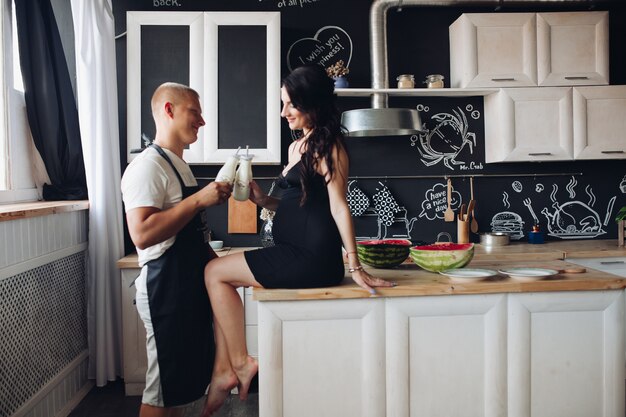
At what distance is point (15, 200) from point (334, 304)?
2025 mm

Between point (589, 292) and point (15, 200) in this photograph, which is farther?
point (15, 200)

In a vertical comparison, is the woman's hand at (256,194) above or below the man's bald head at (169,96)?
below

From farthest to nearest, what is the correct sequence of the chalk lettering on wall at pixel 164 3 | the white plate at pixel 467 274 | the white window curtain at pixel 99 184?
the chalk lettering on wall at pixel 164 3 < the white window curtain at pixel 99 184 < the white plate at pixel 467 274

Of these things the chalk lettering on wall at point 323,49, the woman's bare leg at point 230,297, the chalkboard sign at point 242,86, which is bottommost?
the woman's bare leg at point 230,297

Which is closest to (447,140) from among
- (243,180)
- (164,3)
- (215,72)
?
(215,72)

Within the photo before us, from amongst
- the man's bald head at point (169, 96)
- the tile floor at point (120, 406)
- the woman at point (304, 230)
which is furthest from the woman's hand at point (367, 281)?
the tile floor at point (120, 406)

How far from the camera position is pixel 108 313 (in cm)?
327

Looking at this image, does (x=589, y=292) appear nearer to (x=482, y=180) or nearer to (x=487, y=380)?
(x=487, y=380)

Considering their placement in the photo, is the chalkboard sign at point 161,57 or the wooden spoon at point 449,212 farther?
the wooden spoon at point 449,212

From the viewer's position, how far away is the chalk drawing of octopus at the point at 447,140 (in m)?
3.98

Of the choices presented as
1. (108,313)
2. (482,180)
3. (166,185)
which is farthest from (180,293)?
(482,180)

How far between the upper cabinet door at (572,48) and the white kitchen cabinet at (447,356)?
2141 millimetres

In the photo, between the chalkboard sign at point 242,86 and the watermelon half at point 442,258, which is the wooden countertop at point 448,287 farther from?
the chalkboard sign at point 242,86

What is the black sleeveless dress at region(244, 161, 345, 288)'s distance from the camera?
2016 mm
